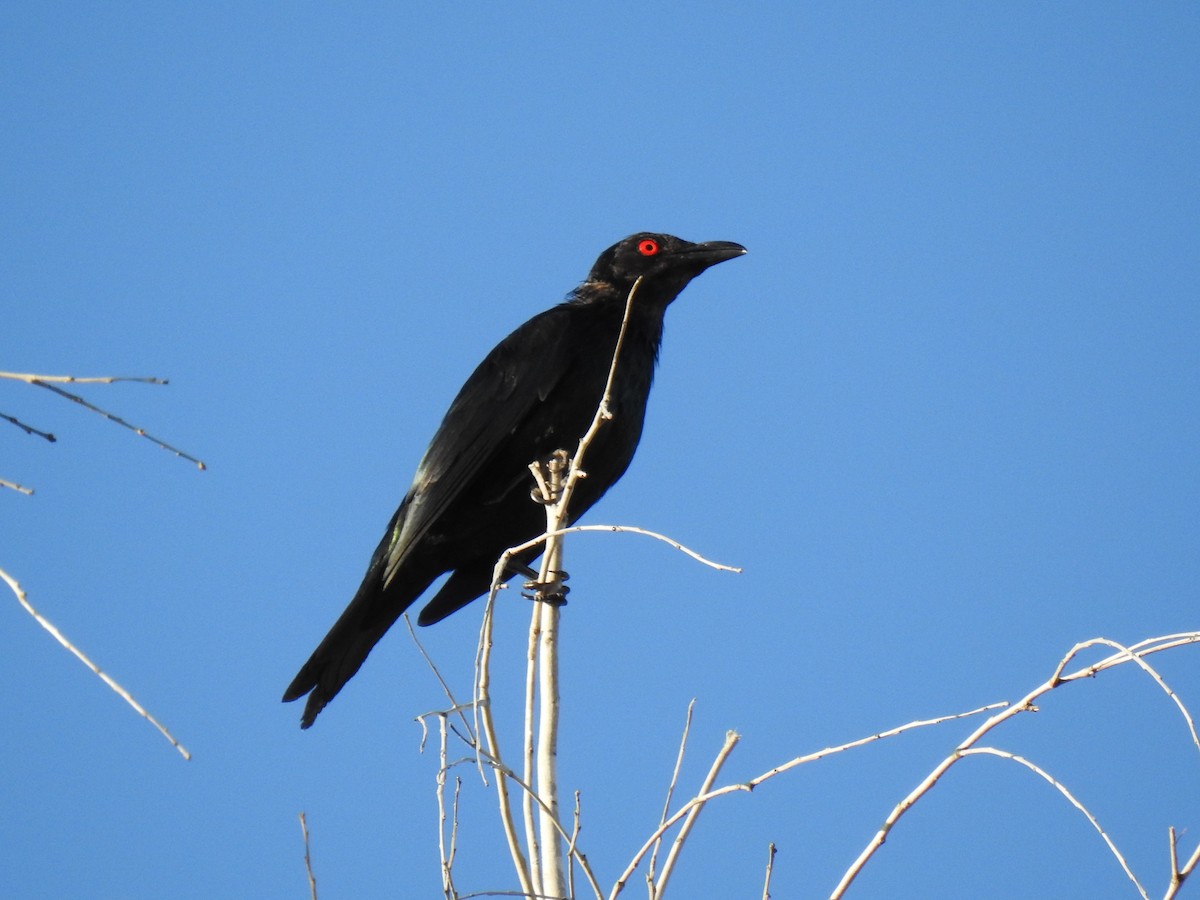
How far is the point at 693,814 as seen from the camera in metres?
3.11

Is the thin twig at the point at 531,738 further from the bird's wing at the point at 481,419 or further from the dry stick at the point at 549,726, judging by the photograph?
the bird's wing at the point at 481,419

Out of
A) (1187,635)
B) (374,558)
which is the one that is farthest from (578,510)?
(1187,635)

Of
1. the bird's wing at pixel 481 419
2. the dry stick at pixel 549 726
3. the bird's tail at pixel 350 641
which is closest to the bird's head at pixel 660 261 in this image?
the bird's wing at pixel 481 419

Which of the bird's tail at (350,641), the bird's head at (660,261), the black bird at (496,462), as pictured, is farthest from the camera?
the bird's head at (660,261)

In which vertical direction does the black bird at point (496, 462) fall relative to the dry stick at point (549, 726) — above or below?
above

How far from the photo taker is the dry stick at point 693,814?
2.99m

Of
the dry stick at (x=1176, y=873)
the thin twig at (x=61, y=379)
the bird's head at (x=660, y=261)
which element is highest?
the bird's head at (x=660, y=261)

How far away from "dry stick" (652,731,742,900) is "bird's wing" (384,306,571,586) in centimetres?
306

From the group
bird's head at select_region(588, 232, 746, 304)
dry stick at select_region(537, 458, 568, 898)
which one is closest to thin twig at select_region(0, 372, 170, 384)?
dry stick at select_region(537, 458, 568, 898)

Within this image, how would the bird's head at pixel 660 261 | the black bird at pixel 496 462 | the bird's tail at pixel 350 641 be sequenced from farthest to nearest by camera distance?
the bird's head at pixel 660 261
the black bird at pixel 496 462
the bird's tail at pixel 350 641

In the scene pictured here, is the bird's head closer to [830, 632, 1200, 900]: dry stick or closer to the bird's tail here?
the bird's tail

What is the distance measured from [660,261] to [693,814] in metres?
4.49

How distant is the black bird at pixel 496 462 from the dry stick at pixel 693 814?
3.04m

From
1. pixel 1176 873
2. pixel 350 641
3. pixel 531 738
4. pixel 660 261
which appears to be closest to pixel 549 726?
pixel 531 738
